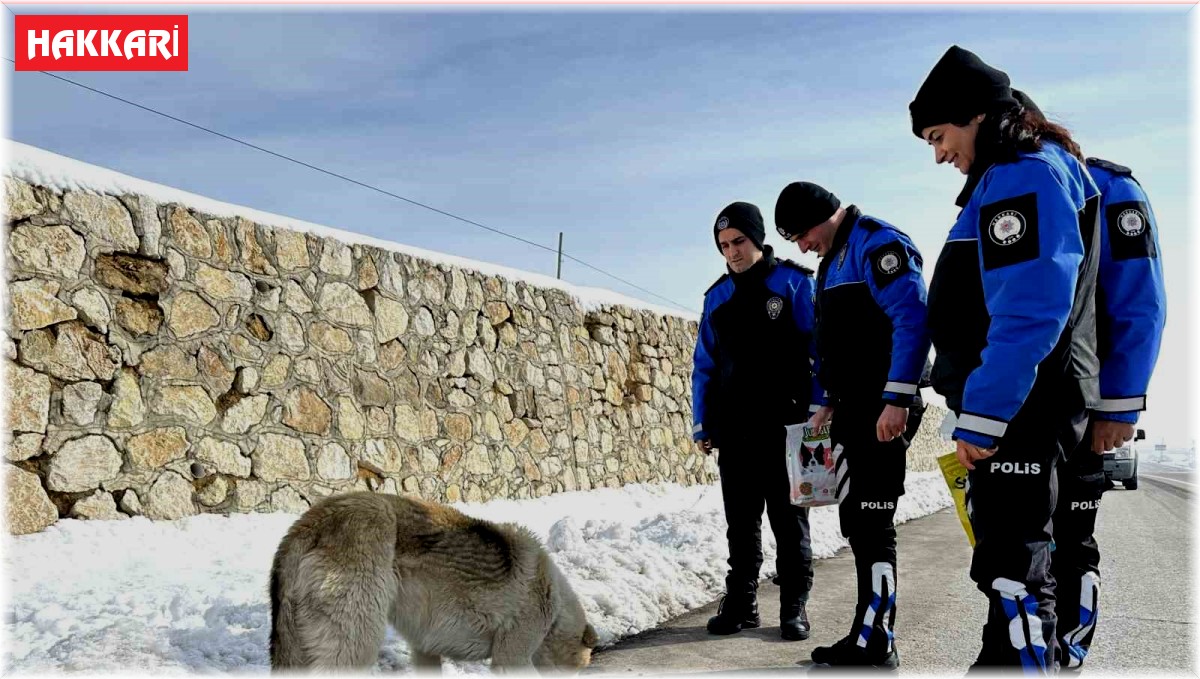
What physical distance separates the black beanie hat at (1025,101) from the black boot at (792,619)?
2438 mm

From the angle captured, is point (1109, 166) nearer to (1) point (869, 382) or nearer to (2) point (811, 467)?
(1) point (869, 382)

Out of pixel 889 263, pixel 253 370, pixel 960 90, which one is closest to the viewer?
pixel 960 90

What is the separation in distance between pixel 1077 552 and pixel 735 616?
1.69m

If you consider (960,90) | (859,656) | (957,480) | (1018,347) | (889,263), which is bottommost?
(859,656)

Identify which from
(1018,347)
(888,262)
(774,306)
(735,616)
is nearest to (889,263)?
(888,262)

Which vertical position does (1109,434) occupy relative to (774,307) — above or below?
below

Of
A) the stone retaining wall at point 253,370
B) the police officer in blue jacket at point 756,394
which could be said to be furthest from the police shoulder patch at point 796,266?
the stone retaining wall at point 253,370

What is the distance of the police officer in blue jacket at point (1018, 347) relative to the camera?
2.32 m

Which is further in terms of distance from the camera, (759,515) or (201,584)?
→ (759,515)

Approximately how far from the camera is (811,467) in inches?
150

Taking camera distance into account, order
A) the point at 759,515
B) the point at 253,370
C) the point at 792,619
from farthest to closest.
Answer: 1. the point at 253,370
2. the point at 759,515
3. the point at 792,619

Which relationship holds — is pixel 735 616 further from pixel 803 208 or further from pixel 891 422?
pixel 803 208

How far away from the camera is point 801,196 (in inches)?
152

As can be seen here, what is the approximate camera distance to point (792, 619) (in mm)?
4070
